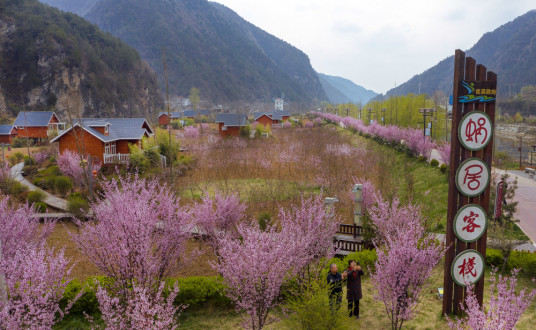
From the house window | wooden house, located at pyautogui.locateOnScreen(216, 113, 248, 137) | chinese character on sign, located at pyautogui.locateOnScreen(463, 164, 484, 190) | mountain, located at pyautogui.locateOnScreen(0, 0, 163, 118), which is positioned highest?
mountain, located at pyautogui.locateOnScreen(0, 0, 163, 118)

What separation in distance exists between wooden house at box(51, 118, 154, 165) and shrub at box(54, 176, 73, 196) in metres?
4.15

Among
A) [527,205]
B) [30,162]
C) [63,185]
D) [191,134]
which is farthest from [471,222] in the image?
[191,134]

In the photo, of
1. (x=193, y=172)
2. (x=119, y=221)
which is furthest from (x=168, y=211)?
(x=193, y=172)

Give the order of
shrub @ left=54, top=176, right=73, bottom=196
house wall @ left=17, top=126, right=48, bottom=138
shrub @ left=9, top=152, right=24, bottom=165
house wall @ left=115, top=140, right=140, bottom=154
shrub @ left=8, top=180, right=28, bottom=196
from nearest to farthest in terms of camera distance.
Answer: shrub @ left=8, top=180, right=28, bottom=196, shrub @ left=54, top=176, right=73, bottom=196, house wall @ left=115, top=140, right=140, bottom=154, shrub @ left=9, top=152, right=24, bottom=165, house wall @ left=17, top=126, right=48, bottom=138

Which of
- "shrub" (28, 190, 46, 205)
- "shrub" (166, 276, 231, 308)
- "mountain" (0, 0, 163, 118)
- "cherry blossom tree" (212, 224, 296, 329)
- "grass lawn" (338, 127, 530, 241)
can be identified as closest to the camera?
"cherry blossom tree" (212, 224, 296, 329)

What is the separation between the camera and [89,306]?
871 cm

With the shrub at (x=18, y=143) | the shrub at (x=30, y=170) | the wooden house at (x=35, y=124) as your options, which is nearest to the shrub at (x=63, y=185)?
the shrub at (x=30, y=170)

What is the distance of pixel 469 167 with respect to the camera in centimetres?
741

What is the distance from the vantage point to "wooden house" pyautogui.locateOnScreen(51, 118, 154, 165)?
89.5 feet

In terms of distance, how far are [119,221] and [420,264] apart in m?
6.03

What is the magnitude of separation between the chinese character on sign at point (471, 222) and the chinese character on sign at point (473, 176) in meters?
0.61

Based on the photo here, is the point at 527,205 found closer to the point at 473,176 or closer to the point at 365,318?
the point at 473,176

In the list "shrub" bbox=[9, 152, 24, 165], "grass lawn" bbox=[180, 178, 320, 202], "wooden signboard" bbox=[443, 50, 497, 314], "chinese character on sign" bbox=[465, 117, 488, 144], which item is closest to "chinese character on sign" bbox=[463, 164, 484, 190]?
"wooden signboard" bbox=[443, 50, 497, 314]

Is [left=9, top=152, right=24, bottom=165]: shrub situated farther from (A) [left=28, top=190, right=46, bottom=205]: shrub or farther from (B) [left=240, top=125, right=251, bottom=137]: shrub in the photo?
(B) [left=240, top=125, right=251, bottom=137]: shrub
